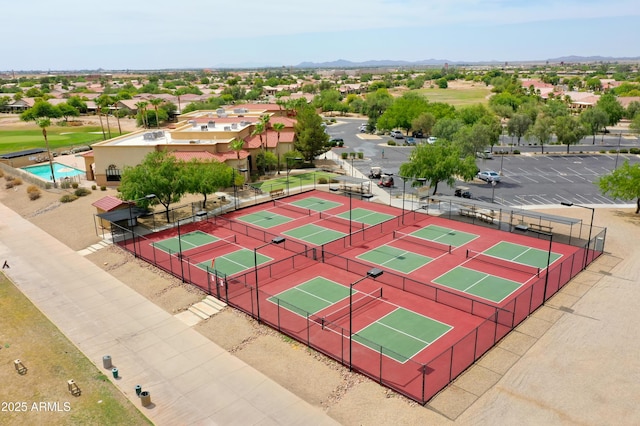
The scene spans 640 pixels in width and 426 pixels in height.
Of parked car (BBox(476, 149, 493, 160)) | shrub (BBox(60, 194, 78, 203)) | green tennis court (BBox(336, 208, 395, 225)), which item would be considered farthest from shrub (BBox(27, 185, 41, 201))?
parked car (BBox(476, 149, 493, 160))

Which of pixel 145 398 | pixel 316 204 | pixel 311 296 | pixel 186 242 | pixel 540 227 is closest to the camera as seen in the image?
pixel 145 398

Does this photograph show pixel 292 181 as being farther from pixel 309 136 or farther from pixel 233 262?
pixel 233 262

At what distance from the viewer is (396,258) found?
35219mm

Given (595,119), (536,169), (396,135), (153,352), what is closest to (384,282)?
(153,352)

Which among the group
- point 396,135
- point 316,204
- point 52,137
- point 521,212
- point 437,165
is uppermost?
point 437,165

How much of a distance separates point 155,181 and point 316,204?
16.9 metres

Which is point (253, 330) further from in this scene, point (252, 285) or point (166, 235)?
point (166, 235)

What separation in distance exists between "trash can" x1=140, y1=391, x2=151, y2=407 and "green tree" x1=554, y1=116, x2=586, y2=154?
7586cm

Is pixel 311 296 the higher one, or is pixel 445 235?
pixel 445 235

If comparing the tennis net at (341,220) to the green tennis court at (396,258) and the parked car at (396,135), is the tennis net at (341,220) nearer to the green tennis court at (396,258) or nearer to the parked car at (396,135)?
the green tennis court at (396,258)

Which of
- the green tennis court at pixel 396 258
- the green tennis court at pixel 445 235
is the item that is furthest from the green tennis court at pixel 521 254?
the green tennis court at pixel 396 258

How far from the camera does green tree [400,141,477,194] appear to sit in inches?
1875

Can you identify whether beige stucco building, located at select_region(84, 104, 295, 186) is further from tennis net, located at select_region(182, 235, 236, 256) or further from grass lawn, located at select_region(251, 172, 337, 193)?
tennis net, located at select_region(182, 235, 236, 256)

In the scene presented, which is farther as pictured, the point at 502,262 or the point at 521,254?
the point at 521,254
